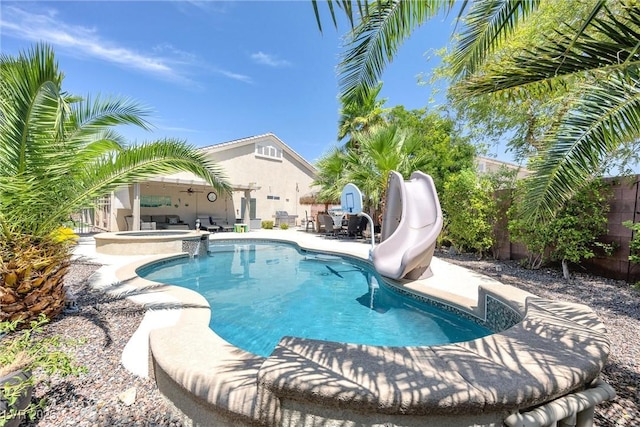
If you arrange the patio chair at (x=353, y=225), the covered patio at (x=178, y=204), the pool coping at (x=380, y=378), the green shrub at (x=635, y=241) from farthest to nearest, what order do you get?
the covered patio at (x=178, y=204) < the patio chair at (x=353, y=225) < the green shrub at (x=635, y=241) < the pool coping at (x=380, y=378)

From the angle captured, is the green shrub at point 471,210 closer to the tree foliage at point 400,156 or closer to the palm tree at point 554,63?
the tree foliage at point 400,156

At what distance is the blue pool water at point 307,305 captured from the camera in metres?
5.47

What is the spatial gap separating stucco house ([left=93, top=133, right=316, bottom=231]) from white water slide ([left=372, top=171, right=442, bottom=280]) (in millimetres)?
13113

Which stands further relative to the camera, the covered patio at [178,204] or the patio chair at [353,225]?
the covered patio at [178,204]

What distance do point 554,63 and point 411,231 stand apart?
18.8 ft

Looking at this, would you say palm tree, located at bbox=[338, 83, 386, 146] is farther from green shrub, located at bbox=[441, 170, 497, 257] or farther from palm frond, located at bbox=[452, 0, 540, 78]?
palm frond, located at bbox=[452, 0, 540, 78]

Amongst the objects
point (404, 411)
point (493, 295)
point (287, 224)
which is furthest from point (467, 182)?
point (287, 224)

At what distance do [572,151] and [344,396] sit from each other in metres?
5.80

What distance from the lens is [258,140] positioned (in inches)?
985

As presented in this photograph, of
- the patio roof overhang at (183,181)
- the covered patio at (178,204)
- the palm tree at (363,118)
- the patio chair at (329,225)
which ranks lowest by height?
the patio chair at (329,225)

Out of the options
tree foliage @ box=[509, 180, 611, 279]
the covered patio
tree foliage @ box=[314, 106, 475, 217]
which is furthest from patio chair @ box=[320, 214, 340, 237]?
tree foliage @ box=[509, 180, 611, 279]

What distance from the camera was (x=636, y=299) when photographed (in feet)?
20.5

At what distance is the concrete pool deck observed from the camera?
1.99m

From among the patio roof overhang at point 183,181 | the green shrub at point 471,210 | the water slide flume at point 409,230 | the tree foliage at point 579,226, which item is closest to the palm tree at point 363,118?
the patio roof overhang at point 183,181
